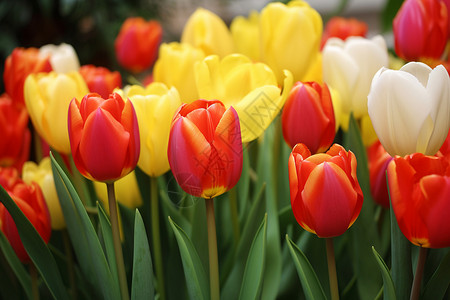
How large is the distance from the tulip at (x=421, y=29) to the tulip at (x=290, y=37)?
0.27 ft

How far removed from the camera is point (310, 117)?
1.44 ft

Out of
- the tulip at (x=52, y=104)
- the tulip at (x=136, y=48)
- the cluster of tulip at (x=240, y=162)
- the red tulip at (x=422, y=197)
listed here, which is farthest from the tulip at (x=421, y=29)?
the tulip at (x=136, y=48)

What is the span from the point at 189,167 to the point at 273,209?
0.51 feet

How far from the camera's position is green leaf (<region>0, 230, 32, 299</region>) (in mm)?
455

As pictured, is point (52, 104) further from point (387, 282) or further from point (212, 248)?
point (387, 282)

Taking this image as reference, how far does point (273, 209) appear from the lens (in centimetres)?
50

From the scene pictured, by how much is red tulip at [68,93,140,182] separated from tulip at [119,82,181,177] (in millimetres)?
34

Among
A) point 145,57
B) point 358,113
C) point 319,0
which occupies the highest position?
point 358,113

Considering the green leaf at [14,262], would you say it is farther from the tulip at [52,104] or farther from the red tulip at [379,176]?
the red tulip at [379,176]

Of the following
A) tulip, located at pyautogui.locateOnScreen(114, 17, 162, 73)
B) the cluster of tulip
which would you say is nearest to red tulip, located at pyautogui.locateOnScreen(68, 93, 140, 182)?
the cluster of tulip

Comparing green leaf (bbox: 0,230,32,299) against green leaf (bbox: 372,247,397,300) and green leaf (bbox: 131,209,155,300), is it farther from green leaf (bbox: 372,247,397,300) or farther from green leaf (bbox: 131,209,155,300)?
green leaf (bbox: 372,247,397,300)

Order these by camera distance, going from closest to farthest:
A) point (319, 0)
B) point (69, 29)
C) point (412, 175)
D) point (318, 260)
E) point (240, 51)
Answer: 1. point (412, 175)
2. point (318, 260)
3. point (240, 51)
4. point (69, 29)
5. point (319, 0)

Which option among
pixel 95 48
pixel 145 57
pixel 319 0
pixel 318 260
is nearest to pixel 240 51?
pixel 318 260

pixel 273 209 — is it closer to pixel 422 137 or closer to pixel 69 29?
pixel 422 137
